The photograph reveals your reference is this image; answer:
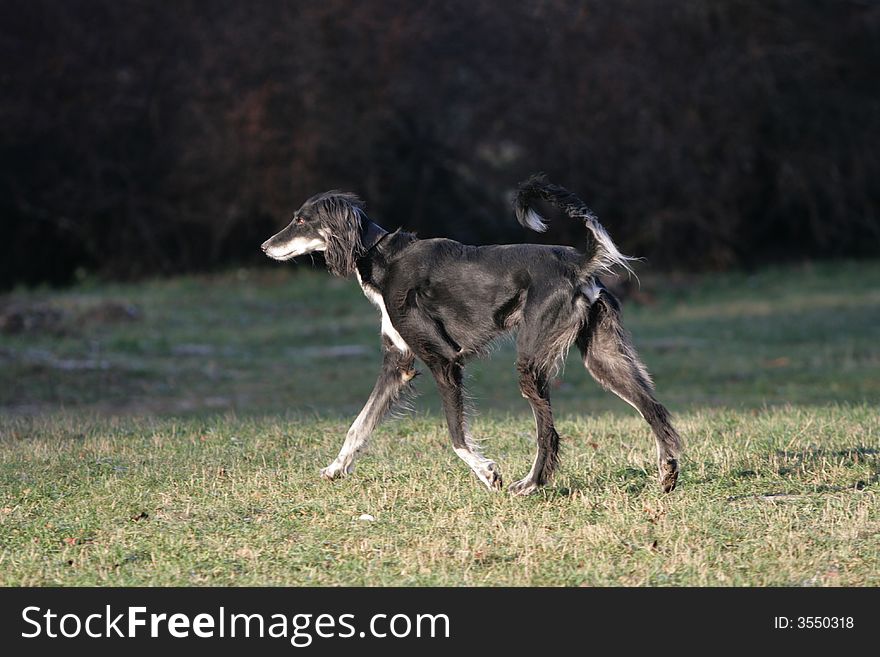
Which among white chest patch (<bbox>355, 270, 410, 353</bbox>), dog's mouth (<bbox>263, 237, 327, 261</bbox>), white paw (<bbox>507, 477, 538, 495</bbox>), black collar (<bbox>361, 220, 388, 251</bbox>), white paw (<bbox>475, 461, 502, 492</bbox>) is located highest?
dog's mouth (<bbox>263, 237, 327, 261</bbox>)

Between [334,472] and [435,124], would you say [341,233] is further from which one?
[435,124]

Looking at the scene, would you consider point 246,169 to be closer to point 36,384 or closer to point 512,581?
point 36,384

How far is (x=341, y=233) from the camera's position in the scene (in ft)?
25.2

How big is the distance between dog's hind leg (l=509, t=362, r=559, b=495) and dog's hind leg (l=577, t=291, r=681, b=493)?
1.08 feet

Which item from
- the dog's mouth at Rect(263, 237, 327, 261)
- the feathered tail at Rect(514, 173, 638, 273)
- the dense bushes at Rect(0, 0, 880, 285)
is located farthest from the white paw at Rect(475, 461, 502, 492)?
the dense bushes at Rect(0, 0, 880, 285)

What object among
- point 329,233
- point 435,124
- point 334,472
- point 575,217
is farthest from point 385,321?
point 435,124

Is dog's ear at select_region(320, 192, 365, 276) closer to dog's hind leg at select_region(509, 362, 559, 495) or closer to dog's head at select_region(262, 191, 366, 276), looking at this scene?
dog's head at select_region(262, 191, 366, 276)

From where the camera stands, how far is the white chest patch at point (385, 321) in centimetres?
764

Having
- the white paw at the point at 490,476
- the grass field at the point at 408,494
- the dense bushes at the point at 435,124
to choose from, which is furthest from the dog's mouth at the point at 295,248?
the dense bushes at the point at 435,124

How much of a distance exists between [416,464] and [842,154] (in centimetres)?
2141

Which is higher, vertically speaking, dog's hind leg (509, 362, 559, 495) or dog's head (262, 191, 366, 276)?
dog's head (262, 191, 366, 276)

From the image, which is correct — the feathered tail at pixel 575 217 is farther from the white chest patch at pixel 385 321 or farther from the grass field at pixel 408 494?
the grass field at pixel 408 494

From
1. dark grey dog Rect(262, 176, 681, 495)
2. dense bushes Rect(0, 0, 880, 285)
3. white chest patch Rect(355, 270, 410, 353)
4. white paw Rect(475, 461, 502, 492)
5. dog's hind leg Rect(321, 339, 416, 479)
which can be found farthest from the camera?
dense bushes Rect(0, 0, 880, 285)

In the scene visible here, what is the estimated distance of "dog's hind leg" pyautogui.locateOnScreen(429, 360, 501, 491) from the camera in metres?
7.32
